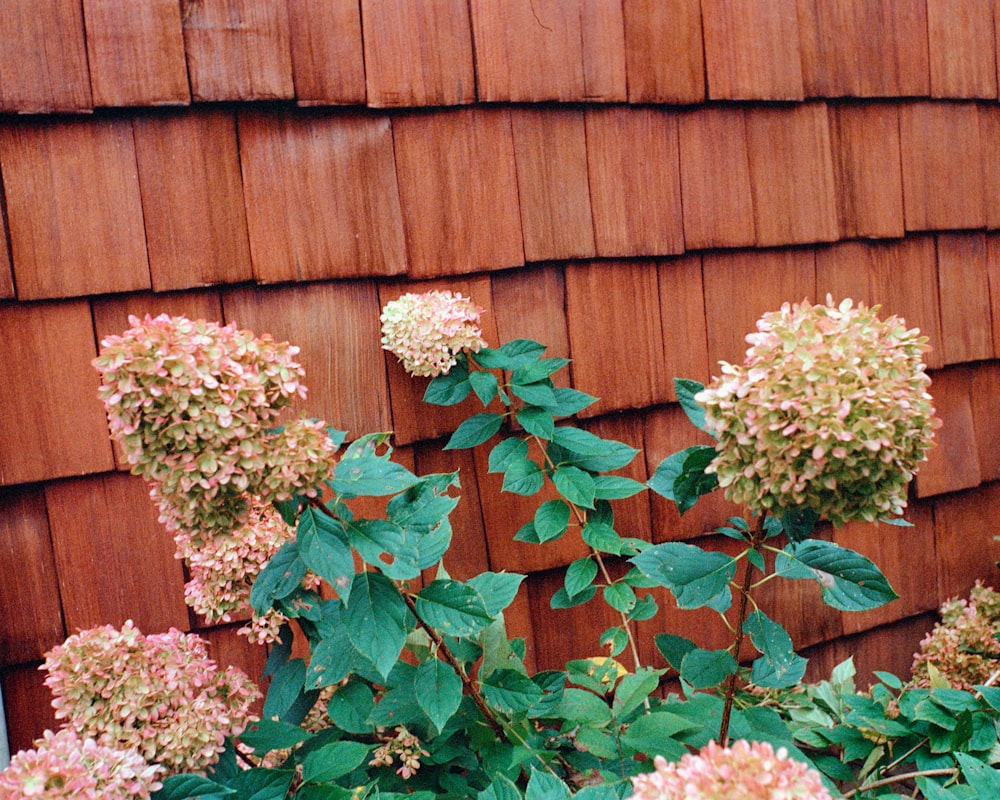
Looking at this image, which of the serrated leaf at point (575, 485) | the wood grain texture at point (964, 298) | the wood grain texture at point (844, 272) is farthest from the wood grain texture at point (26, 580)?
the wood grain texture at point (964, 298)

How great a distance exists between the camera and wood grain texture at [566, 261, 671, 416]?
1776 mm

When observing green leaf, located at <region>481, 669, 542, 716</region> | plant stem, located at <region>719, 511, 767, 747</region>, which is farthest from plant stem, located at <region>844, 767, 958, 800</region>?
green leaf, located at <region>481, 669, 542, 716</region>

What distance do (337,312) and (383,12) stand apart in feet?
1.89

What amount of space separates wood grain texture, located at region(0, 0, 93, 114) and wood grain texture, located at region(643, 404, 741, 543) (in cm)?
130

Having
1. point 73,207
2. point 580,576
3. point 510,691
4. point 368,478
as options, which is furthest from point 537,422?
point 73,207

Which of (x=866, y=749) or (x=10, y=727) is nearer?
(x=10, y=727)

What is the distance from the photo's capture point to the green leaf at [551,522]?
155cm

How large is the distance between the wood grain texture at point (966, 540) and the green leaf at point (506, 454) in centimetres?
132

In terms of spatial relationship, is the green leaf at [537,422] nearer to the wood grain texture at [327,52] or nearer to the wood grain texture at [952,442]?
the wood grain texture at [327,52]

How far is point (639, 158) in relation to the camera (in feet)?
5.85

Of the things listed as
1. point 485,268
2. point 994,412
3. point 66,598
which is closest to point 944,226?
point 994,412

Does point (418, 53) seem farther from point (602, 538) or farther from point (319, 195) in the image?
point (602, 538)

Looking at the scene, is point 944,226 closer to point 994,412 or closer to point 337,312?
point 994,412

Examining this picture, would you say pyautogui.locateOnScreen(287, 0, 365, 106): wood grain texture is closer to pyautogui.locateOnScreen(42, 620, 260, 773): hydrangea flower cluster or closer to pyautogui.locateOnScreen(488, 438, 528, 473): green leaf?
pyautogui.locateOnScreen(488, 438, 528, 473): green leaf
